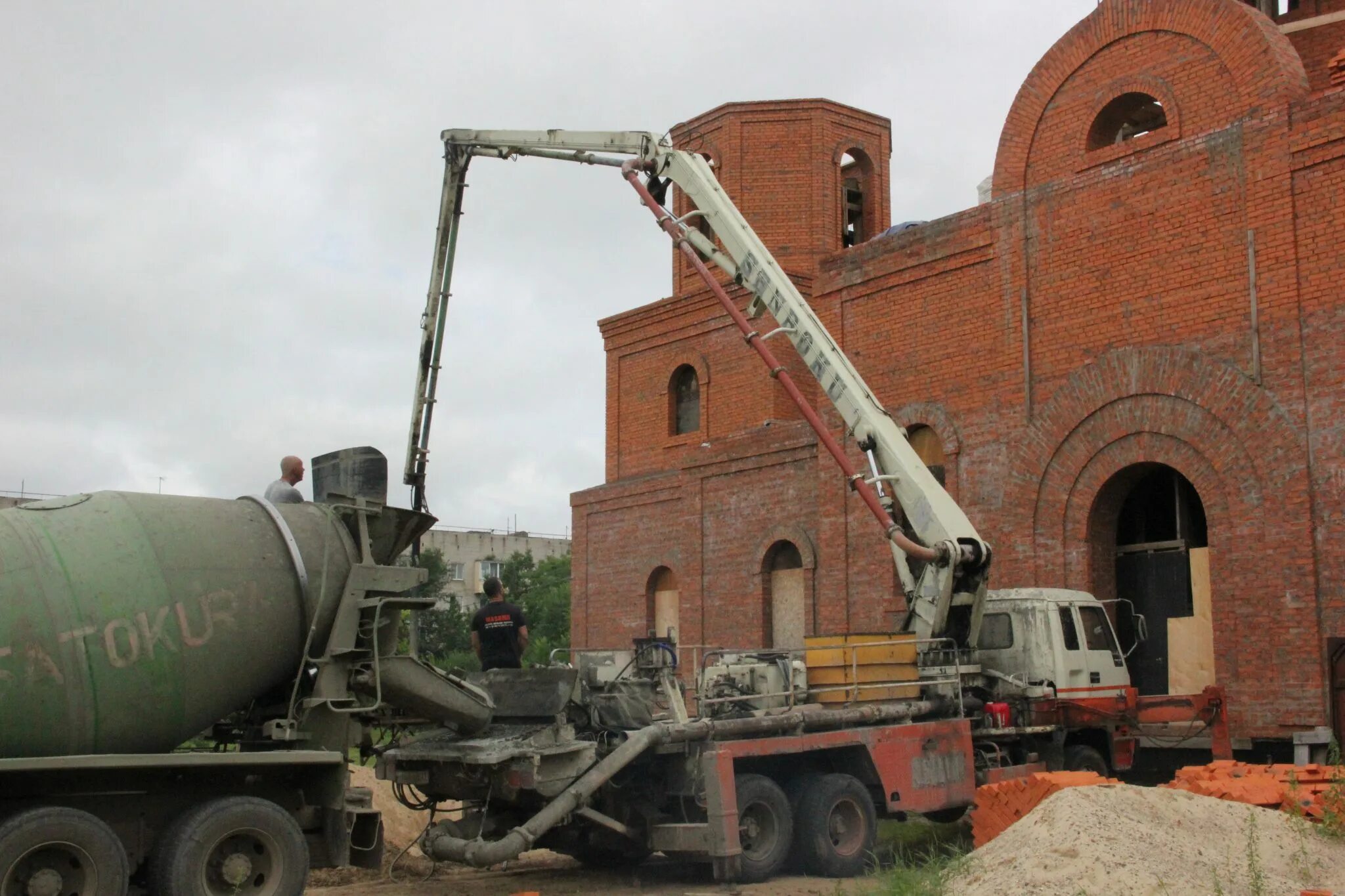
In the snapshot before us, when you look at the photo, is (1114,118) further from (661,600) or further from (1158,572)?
A: (661,600)

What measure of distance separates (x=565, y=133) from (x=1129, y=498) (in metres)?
8.55

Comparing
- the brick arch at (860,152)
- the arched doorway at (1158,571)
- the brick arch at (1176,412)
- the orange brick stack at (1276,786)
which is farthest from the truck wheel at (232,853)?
the brick arch at (860,152)

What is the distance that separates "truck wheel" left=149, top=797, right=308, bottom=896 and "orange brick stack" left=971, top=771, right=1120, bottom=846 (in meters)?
5.36

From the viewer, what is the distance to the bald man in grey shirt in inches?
378

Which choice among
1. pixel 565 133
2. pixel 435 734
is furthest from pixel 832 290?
pixel 435 734

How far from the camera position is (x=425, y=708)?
9805 millimetres

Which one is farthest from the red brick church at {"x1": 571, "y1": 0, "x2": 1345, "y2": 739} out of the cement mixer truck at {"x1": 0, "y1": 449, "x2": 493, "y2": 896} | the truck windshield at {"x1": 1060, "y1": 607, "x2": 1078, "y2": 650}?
the cement mixer truck at {"x1": 0, "y1": 449, "x2": 493, "y2": 896}

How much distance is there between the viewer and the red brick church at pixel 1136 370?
48.6 ft

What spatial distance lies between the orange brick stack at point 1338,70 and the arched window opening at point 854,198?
451 inches

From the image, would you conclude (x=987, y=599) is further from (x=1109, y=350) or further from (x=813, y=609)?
(x=813, y=609)

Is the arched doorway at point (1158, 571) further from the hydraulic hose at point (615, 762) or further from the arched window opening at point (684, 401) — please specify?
the arched window opening at point (684, 401)

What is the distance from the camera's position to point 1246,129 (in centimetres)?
1565

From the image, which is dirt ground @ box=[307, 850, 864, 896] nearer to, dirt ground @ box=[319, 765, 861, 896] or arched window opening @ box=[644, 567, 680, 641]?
dirt ground @ box=[319, 765, 861, 896]

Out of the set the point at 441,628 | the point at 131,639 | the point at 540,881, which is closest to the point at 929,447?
the point at 540,881
